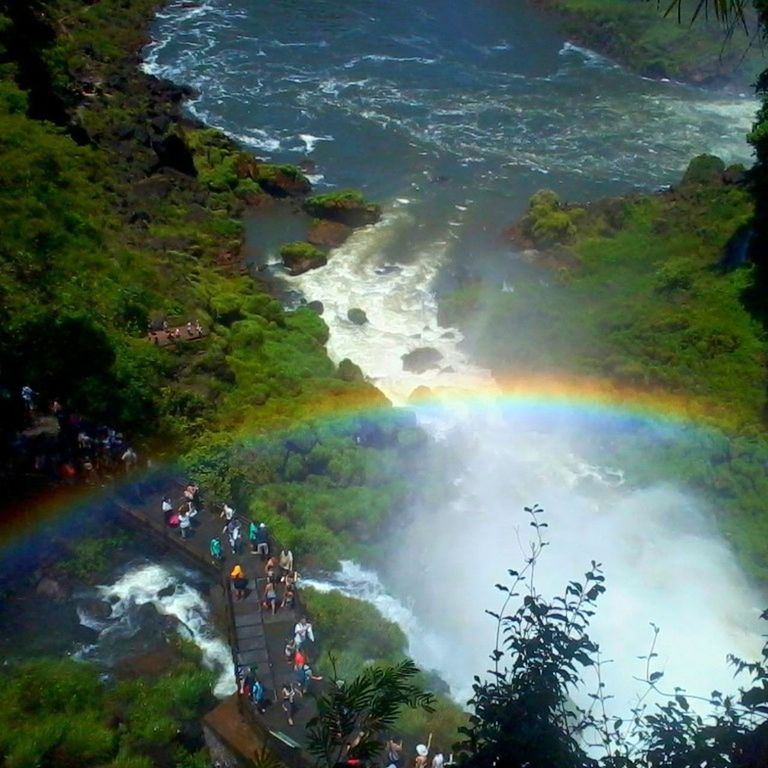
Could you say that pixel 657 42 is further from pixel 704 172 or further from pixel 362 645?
pixel 362 645

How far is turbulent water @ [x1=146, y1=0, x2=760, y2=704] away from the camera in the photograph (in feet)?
68.1

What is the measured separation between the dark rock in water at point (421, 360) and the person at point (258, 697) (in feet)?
49.0

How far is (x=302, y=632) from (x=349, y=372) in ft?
37.3

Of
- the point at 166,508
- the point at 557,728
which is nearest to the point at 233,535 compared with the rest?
the point at 166,508

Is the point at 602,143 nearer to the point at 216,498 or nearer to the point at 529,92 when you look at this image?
the point at 529,92

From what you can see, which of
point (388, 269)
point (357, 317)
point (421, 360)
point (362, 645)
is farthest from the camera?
point (388, 269)

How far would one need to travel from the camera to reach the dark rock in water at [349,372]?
2645cm

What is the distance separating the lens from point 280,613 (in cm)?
1708

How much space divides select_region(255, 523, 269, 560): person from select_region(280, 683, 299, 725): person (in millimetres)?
3559

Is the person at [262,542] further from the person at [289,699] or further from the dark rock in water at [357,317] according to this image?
the dark rock in water at [357,317]

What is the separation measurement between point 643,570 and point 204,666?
37.8 feet

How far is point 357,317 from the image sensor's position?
30406mm

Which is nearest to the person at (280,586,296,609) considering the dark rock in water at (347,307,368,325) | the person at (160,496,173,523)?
the person at (160,496,173,523)

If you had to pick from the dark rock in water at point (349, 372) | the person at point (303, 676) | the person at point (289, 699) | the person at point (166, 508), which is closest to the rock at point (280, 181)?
the dark rock in water at point (349, 372)
